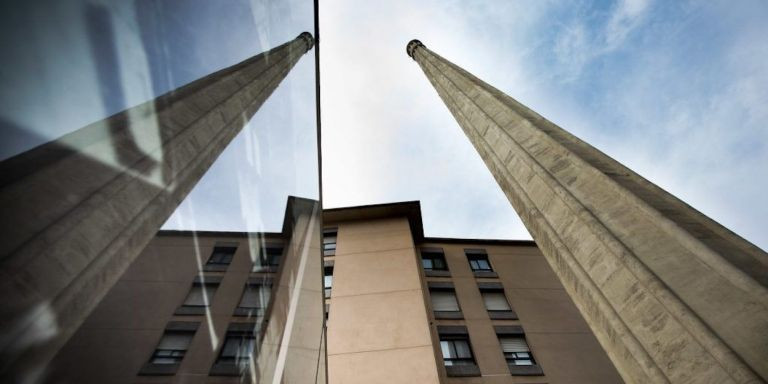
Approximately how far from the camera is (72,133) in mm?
719

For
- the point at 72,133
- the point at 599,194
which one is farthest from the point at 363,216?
the point at 72,133

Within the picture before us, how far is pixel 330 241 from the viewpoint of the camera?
19.3 meters

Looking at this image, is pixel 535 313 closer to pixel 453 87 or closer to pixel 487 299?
pixel 487 299

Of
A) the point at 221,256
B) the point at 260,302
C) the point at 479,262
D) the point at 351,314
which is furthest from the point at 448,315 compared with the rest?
the point at 221,256

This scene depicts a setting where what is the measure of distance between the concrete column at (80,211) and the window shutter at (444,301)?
15966 millimetres

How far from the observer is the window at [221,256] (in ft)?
3.86

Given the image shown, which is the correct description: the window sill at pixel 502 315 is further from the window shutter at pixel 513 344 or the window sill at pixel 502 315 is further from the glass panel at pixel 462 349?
the glass panel at pixel 462 349

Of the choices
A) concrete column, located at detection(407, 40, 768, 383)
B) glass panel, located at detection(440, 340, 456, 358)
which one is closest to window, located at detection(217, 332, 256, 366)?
concrete column, located at detection(407, 40, 768, 383)

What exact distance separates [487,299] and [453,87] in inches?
367

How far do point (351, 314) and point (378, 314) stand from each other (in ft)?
3.50

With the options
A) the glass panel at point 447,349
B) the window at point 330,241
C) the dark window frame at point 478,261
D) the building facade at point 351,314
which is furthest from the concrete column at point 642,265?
the window at point 330,241

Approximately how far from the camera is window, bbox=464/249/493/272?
60.7 ft

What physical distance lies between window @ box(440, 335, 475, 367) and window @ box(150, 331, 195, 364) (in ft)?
46.0

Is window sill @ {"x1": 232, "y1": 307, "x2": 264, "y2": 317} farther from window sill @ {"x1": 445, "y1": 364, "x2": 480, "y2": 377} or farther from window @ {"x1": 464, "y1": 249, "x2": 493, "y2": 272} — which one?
window @ {"x1": 464, "y1": 249, "x2": 493, "y2": 272}
